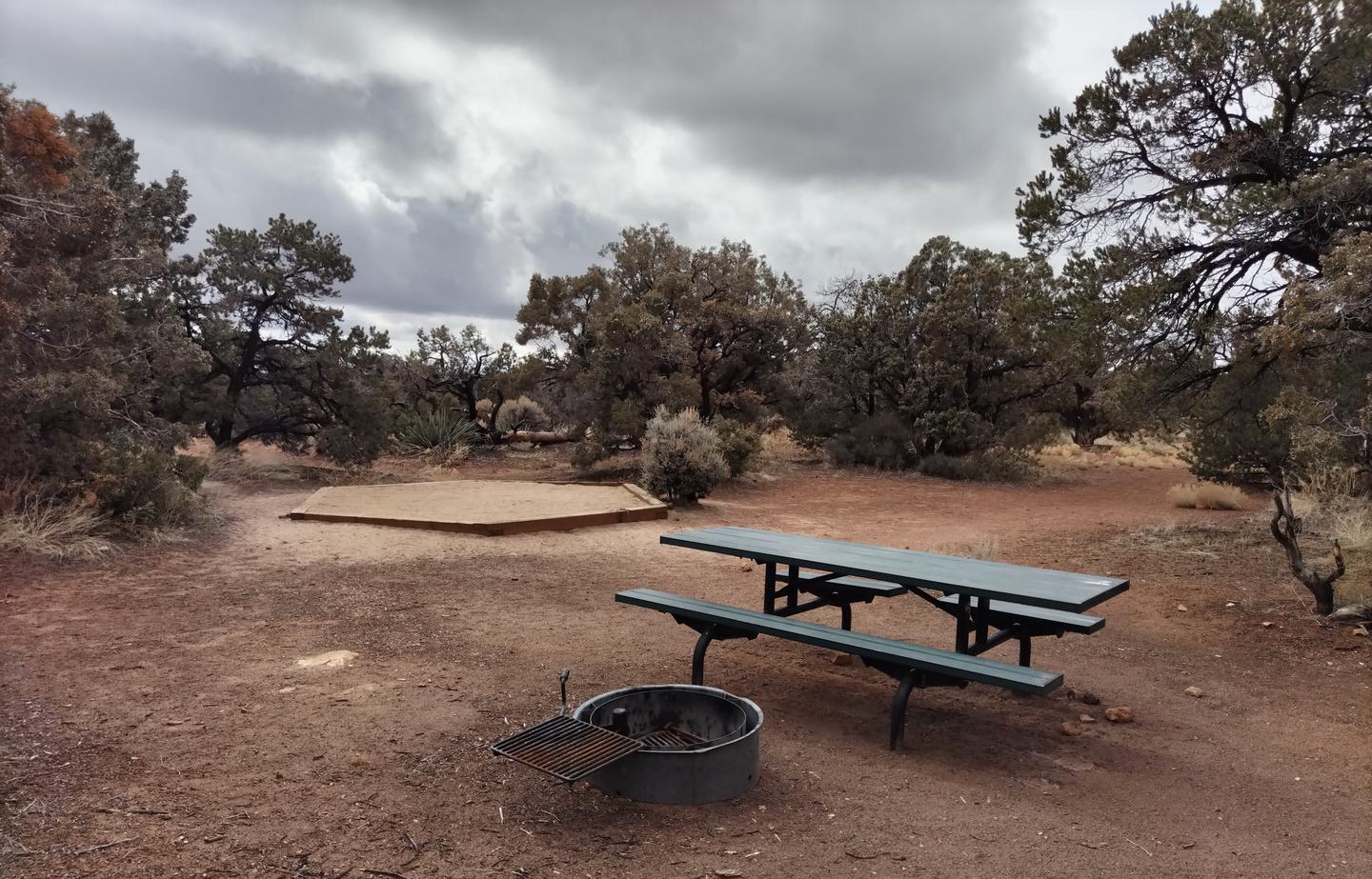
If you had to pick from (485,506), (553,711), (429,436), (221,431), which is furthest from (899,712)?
(429,436)

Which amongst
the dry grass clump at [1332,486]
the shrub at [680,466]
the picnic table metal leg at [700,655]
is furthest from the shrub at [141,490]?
the dry grass clump at [1332,486]

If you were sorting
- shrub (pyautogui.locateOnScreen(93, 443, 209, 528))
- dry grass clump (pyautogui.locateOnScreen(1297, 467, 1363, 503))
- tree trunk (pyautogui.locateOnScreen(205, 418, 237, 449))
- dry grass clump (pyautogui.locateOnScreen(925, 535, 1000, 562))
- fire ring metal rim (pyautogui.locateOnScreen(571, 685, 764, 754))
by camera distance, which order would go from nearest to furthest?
fire ring metal rim (pyautogui.locateOnScreen(571, 685, 764, 754)) → shrub (pyautogui.locateOnScreen(93, 443, 209, 528)) → dry grass clump (pyautogui.locateOnScreen(925, 535, 1000, 562)) → dry grass clump (pyautogui.locateOnScreen(1297, 467, 1363, 503)) → tree trunk (pyautogui.locateOnScreen(205, 418, 237, 449))

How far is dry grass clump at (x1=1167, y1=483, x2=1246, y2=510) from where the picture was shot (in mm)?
11727

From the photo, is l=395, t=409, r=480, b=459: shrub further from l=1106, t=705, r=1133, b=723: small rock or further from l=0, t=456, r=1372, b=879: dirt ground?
l=1106, t=705, r=1133, b=723: small rock

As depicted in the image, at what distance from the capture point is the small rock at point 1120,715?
4168mm

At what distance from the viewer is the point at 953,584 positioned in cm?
397

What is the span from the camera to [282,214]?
1446cm

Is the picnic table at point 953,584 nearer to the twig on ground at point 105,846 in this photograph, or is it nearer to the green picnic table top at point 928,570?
the green picnic table top at point 928,570

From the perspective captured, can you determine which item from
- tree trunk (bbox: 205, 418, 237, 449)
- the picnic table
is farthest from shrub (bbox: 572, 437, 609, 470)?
the picnic table

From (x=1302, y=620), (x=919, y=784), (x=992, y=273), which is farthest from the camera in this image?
(x=992, y=273)

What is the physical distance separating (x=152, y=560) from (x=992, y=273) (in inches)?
609

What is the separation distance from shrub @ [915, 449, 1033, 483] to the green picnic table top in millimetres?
12735

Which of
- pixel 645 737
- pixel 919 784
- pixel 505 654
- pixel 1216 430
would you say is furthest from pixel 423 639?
pixel 1216 430

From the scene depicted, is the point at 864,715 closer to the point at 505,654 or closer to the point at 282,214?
the point at 505,654
